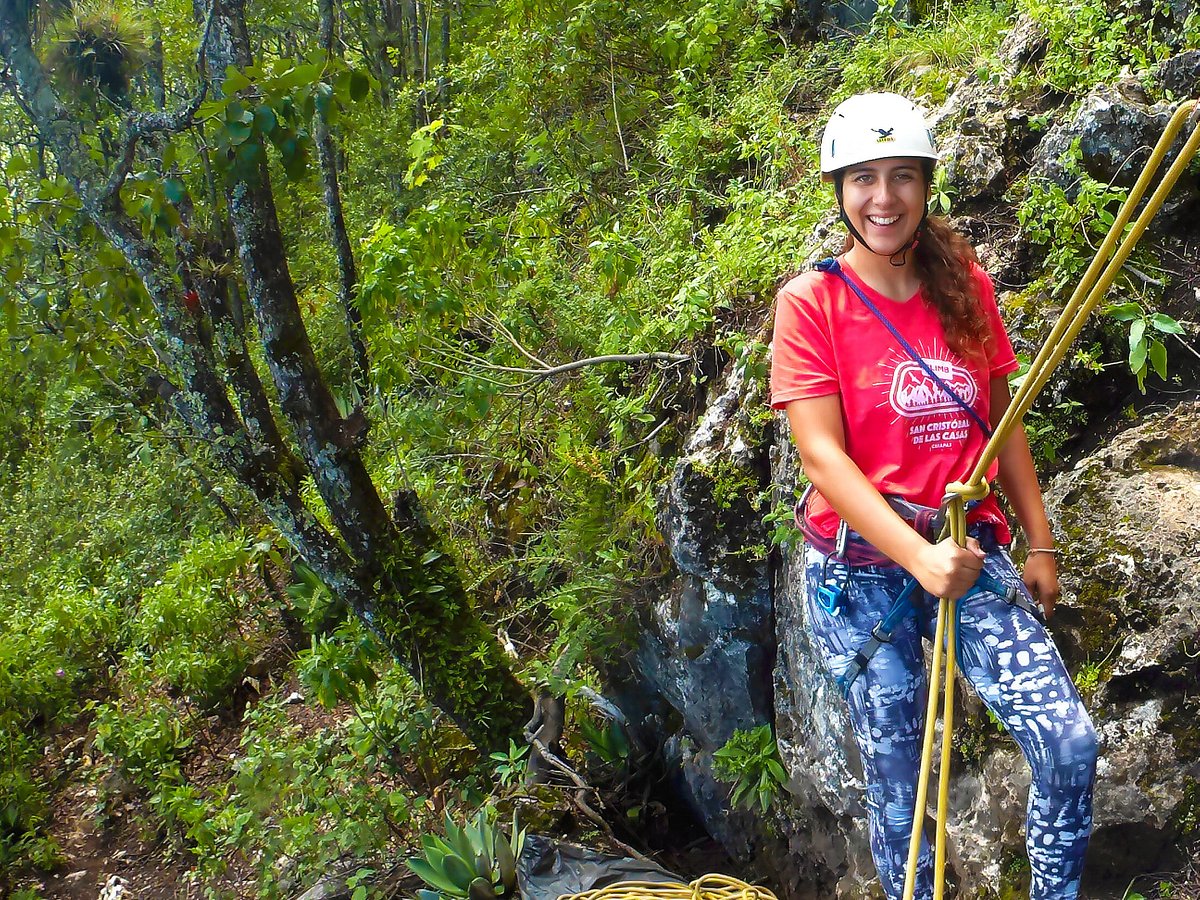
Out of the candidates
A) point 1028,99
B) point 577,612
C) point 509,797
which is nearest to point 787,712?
point 577,612

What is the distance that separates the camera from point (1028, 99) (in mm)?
3463

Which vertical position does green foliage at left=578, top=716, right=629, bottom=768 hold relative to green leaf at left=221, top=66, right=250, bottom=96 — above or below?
below

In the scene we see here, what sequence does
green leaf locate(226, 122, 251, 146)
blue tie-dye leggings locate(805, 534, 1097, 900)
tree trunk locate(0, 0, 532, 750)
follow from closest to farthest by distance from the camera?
blue tie-dye leggings locate(805, 534, 1097, 900) → green leaf locate(226, 122, 251, 146) → tree trunk locate(0, 0, 532, 750)

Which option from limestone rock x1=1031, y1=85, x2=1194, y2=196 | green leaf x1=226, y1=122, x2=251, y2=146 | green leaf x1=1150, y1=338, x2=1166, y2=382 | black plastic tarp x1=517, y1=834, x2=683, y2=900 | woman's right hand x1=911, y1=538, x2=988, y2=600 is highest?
green leaf x1=226, y1=122, x2=251, y2=146

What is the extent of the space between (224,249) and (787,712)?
5.93 metres

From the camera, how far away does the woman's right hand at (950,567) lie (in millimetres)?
1731

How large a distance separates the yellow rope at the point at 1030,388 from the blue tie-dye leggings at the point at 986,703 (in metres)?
0.20

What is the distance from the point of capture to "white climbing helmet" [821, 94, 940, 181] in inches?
77.0

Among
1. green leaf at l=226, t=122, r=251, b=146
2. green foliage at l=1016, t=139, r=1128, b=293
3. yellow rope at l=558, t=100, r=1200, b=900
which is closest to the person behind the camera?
yellow rope at l=558, t=100, r=1200, b=900

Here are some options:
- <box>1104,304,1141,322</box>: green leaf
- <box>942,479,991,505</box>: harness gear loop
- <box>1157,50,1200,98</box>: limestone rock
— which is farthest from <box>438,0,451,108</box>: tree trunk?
<box>942,479,991,505</box>: harness gear loop

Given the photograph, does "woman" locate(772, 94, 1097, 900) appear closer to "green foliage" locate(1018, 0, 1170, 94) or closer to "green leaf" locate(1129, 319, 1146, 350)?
"green leaf" locate(1129, 319, 1146, 350)

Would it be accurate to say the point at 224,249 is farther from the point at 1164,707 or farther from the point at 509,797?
the point at 1164,707

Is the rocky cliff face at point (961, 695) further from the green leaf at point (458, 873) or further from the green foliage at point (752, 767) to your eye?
the green leaf at point (458, 873)

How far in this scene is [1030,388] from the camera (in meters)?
1.56
